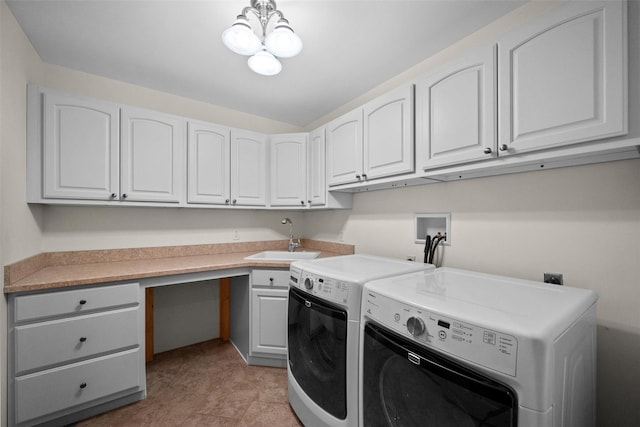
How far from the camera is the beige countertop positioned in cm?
148

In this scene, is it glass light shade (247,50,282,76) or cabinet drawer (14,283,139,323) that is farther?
glass light shade (247,50,282,76)

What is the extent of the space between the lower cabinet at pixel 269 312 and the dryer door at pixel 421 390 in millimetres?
1069

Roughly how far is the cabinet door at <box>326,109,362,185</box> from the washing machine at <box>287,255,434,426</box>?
795 millimetres

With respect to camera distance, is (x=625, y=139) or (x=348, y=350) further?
(x=348, y=350)

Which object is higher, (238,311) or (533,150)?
(533,150)

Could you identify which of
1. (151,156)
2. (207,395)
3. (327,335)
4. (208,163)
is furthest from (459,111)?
(207,395)

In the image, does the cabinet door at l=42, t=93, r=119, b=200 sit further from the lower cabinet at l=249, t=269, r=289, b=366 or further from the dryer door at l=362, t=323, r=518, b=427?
the dryer door at l=362, t=323, r=518, b=427

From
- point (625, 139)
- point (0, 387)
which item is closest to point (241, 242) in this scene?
point (0, 387)

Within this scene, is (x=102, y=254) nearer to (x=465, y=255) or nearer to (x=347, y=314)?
(x=347, y=314)

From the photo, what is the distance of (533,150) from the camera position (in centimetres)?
113

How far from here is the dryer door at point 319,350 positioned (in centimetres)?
127

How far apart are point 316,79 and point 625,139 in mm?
1892

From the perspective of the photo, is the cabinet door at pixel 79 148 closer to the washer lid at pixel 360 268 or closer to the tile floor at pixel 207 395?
the tile floor at pixel 207 395

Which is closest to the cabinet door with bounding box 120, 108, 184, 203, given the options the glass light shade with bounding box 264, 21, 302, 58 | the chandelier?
the chandelier
